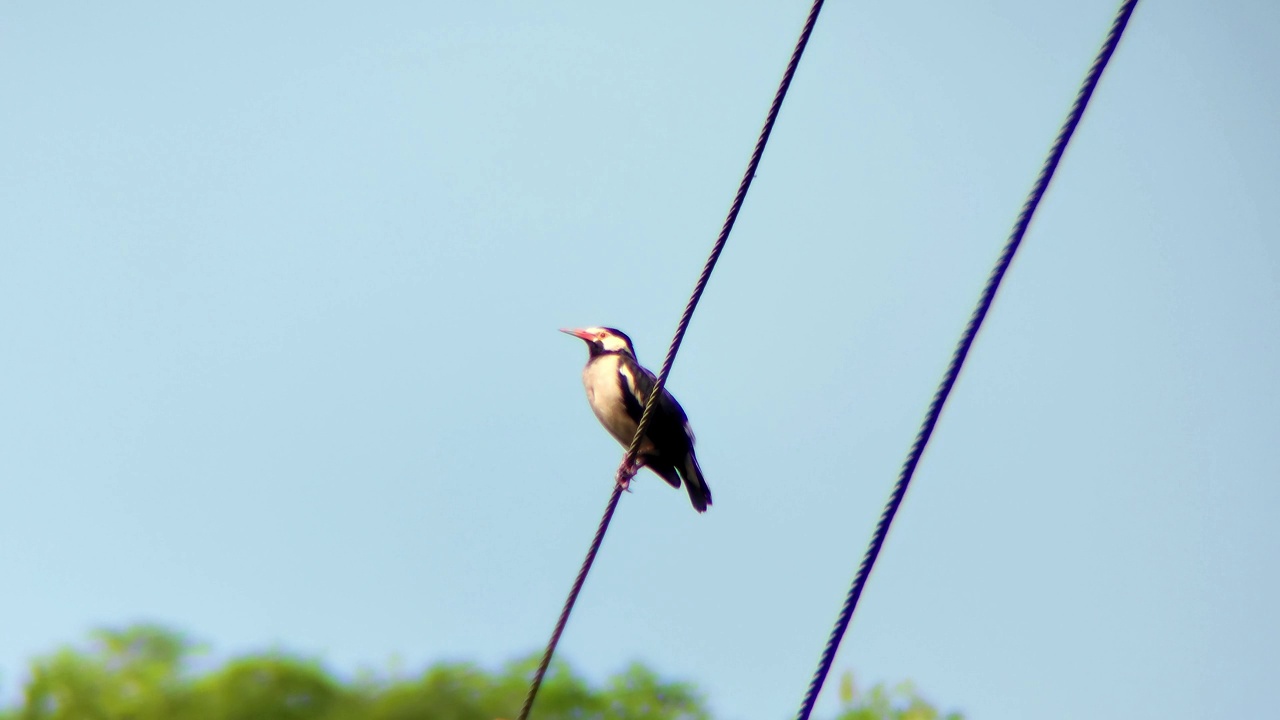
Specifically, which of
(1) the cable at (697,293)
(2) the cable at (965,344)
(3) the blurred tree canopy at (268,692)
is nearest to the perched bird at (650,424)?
(1) the cable at (697,293)

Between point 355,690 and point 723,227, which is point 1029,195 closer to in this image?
point 723,227

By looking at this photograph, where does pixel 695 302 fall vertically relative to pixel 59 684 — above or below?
below

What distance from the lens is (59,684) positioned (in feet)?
49.1

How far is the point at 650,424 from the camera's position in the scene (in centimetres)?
677

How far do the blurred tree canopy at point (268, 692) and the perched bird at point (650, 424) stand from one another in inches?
315

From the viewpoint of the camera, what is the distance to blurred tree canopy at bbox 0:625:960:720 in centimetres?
1466

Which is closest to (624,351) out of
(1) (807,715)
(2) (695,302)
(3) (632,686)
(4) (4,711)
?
(2) (695,302)

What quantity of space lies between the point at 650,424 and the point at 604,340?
4.02ft

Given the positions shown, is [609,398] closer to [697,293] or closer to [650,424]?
[650,424]

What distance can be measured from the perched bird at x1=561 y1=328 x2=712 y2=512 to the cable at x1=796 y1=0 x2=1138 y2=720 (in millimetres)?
3719

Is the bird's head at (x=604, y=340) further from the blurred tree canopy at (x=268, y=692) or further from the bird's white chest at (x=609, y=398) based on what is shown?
the blurred tree canopy at (x=268, y=692)

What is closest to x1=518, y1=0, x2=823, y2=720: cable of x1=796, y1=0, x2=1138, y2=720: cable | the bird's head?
x1=796, y1=0, x2=1138, y2=720: cable

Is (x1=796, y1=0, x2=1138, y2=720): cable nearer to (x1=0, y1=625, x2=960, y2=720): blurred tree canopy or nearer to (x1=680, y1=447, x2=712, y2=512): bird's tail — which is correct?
(x1=680, y1=447, x2=712, y2=512): bird's tail

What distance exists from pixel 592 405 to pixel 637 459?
0.68 meters
